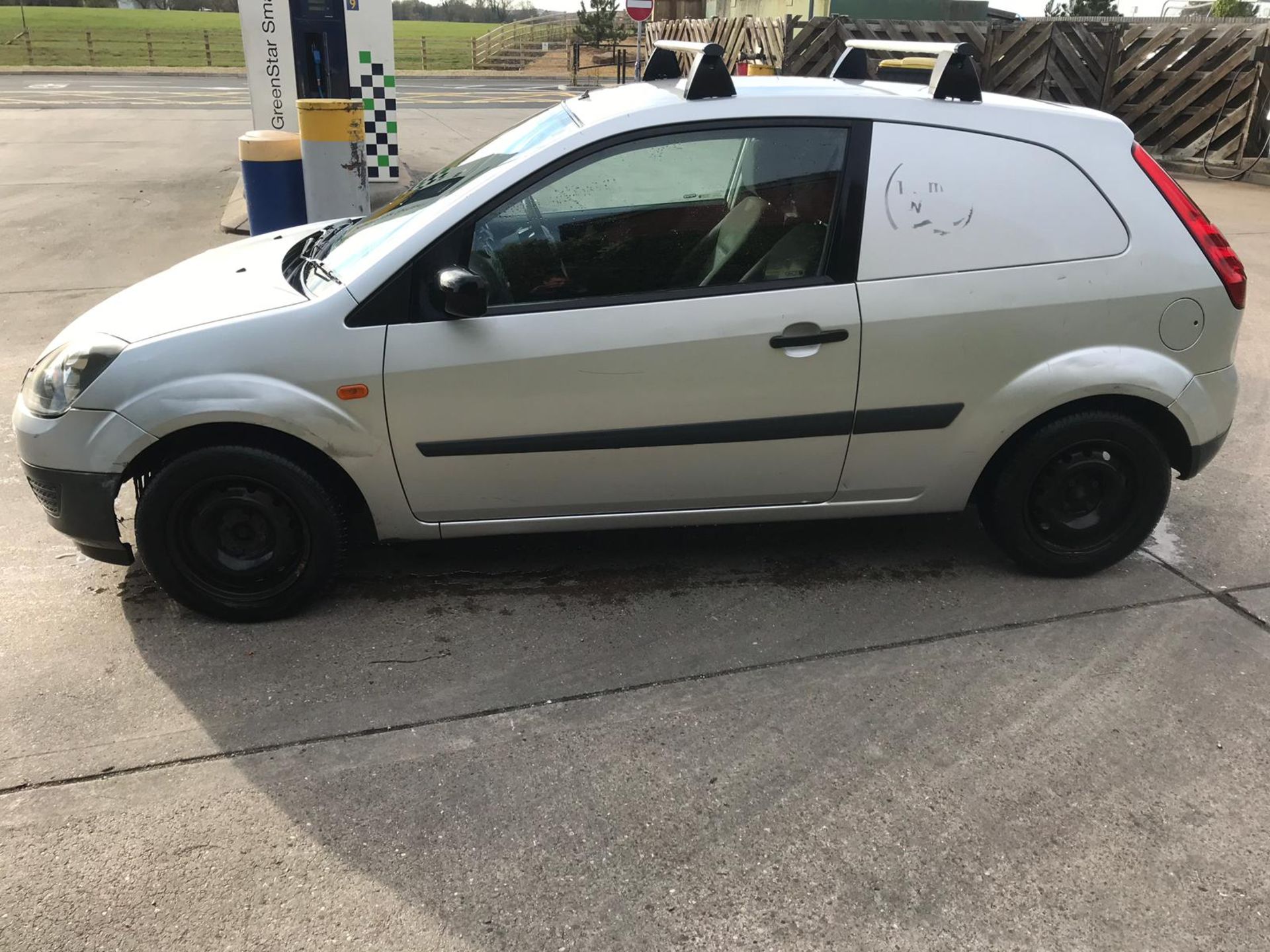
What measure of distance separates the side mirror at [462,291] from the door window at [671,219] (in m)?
0.17

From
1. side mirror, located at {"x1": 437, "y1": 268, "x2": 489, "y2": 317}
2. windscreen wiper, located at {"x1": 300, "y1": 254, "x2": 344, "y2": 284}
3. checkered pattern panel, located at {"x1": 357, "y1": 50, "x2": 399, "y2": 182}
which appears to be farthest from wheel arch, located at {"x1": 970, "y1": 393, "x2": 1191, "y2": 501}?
checkered pattern panel, located at {"x1": 357, "y1": 50, "x2": 399, "y2": 182}

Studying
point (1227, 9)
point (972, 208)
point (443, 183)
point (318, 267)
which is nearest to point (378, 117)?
point (443, 183)

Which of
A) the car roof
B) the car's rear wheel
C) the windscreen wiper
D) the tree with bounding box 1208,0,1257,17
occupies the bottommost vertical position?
the car's rear wheel

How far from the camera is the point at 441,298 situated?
122 inches

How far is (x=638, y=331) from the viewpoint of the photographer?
124 inches

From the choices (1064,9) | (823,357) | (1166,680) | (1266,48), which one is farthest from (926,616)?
(1064,9)

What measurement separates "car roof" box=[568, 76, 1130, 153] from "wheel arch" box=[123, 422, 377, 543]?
1.41 metres

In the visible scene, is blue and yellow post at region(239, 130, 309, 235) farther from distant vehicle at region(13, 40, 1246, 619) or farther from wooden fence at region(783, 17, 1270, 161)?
wooden fence at region(783, 17, 1270, 161)

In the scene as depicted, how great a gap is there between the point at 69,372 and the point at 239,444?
1.87 feet

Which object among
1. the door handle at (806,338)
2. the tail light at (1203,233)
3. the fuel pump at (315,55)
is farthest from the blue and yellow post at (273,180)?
the tail light at (1203,233)

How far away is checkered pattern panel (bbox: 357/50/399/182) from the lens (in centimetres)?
1096

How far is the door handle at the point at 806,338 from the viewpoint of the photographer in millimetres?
3186

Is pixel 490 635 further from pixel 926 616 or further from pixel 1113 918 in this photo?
pixel 1113 918

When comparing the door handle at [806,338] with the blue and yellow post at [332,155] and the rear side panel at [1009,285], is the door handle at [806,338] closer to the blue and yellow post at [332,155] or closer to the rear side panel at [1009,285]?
the rear side panel at [1009,285]
